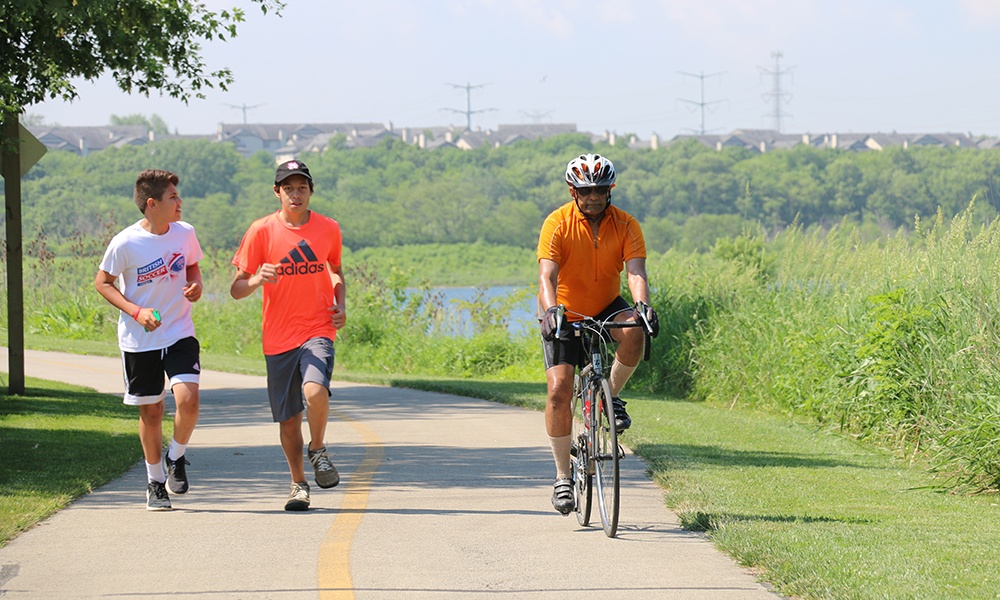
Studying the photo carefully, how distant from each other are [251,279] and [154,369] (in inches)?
37.8

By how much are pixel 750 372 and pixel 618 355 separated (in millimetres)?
10419

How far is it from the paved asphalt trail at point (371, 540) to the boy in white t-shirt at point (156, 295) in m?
0.78

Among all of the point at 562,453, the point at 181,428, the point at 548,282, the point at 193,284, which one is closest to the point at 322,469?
the point at 181,428

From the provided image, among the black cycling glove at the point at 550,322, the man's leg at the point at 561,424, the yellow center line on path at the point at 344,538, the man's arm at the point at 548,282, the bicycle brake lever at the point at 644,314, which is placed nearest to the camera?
the yellow center line on path at the point at 344,538

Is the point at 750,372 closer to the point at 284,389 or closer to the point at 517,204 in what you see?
the point at 284,389

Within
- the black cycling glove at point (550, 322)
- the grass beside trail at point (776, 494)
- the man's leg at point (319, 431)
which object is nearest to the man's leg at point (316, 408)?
the man's leg at point (319, 431)

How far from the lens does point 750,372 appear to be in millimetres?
18797

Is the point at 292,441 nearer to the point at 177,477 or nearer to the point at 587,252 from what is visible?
the point at 177,477

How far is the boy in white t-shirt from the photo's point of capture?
9.00m

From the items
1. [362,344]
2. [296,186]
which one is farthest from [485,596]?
[362,344]

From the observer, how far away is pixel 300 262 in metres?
8.93

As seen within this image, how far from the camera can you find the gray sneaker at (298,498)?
918 cm

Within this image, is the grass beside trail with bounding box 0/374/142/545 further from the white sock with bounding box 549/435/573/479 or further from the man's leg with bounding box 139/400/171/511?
the white sock with bounding box 549/435/573/479

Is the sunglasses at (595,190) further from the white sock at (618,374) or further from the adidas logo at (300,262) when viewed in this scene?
the adidas logo at (300,262)
